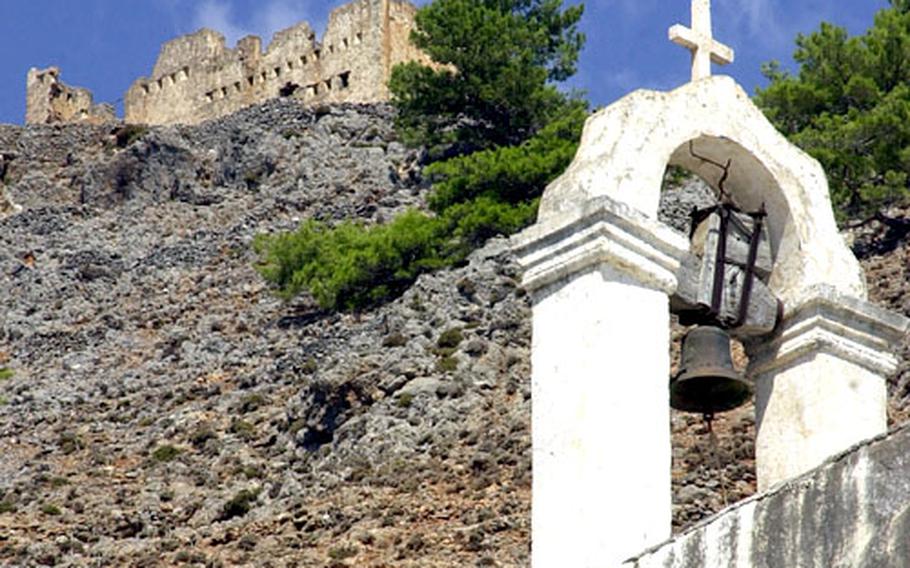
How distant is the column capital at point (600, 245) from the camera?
9.32m

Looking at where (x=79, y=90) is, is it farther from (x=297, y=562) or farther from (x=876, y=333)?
(x=876, y=333)

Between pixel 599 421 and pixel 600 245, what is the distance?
633mm

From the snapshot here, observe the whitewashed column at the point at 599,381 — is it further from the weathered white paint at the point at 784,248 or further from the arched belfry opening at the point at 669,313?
the weathered white paint at the point at 784,248

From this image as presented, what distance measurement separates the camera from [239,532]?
3206cm

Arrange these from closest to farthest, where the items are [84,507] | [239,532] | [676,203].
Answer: [239,532] → [84,507] → [676,203]

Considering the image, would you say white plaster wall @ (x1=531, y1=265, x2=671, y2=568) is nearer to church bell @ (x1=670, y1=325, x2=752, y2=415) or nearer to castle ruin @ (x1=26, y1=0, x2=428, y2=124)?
church bell @ (x1=670, y1=325, x2=752, y2=415)

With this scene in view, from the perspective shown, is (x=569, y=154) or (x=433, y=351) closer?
(x=433, y=351)

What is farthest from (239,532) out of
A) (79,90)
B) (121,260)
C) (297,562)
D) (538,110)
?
(79,90)

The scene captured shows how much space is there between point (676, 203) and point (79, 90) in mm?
29840

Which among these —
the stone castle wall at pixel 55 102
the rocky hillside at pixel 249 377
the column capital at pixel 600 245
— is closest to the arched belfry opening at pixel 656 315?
the column capital at pixel 600 245

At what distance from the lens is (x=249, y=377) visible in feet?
134

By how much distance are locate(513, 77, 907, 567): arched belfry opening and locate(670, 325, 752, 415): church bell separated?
0.19 m

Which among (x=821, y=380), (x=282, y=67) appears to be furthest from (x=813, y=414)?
(x=282, y=67)

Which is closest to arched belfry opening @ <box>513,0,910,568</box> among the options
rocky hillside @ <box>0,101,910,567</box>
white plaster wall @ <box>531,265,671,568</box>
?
white plaster wall @ <box>531,265,671,568</box>
